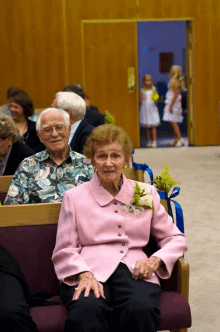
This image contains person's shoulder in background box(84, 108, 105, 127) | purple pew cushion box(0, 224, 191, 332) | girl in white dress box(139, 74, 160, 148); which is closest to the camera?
purple pew cushion box(0, 224, 191, 332)

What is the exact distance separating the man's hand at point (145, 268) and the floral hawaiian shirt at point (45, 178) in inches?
39.0

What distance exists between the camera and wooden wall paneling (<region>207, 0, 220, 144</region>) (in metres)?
11.1

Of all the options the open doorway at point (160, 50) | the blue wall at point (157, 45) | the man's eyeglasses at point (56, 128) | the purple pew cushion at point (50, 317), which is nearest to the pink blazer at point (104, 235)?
the purple pew cushion at point (50, 317)

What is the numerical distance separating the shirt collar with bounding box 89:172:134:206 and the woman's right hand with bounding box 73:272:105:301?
374 millimetres

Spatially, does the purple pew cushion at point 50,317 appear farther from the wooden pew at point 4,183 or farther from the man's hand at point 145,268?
the wooden pew at point 4,183

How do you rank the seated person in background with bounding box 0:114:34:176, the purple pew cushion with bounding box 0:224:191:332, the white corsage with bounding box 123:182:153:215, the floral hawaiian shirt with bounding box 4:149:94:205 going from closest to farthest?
the white corsage with bounding box 123:182:153:215 < the purple pew cushion with bounding box 0:224:191:332 < the floral hawaiian shirt with bounding box 4:149:94:205 < the seated person in background with bounding box 0:114:34:176

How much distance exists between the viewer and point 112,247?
2.58 m

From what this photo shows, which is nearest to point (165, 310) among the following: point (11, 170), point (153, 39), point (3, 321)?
point (3, 321)

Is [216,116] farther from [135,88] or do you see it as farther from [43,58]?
[43,58]

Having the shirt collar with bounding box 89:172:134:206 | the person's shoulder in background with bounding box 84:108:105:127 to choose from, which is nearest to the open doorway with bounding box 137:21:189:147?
the person's shoulder in background with bounding box 84:108:105:127

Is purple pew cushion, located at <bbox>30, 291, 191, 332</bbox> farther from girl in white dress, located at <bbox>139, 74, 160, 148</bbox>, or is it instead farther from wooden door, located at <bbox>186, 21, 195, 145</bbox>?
girl in white dress, located at <bbox>139, 74, 160, 148</bbox>

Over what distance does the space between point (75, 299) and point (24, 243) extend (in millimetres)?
547

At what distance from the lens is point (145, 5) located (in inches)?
434

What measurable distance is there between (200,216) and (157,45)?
11.9 m
